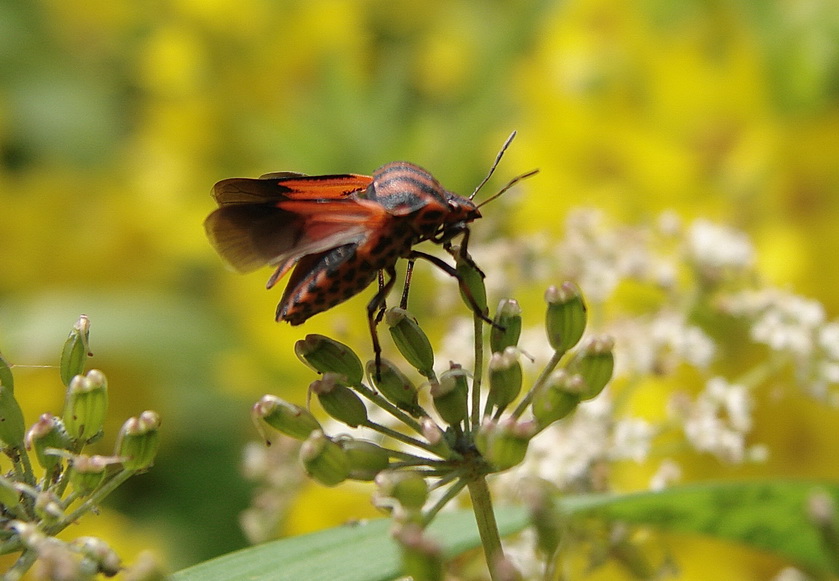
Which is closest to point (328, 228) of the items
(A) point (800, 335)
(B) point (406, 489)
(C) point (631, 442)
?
(B) point (406, 489)

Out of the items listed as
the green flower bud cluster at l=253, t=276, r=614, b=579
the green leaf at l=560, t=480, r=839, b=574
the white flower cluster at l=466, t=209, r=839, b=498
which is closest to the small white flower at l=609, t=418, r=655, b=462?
the white flower cluster at l=466, t=209, r=839, b=498

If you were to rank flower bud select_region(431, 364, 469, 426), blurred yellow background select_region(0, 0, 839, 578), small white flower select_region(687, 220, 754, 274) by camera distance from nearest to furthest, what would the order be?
flower bud select_region(431, 364, 469, 426) < small white flower select_region(687, 220, 754, 274) < blurred yellow background select_region(0, 0, 839, 578)

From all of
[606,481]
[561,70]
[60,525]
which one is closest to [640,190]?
[561,70]

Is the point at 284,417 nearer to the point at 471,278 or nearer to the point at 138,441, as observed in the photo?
the point at 138,441

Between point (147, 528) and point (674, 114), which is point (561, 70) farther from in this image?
point (147, 528)

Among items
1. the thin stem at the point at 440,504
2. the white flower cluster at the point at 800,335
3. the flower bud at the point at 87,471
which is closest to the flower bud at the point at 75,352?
the flower bud at the point at 87,471

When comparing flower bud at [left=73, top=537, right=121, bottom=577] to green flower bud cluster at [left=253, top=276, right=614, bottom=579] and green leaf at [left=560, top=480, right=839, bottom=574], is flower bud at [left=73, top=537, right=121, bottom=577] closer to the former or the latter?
green flower bud cluster at [left=253, top=276, right=614, bottom=579]
